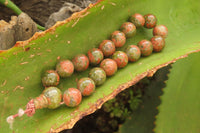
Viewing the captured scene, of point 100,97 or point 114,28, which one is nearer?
point 100,97

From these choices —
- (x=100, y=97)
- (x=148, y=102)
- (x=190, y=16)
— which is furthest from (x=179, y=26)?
(x=100, y=97)

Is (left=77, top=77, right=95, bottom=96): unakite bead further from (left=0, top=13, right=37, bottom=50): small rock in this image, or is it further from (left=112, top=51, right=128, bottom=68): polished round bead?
(left=0, top=13, right=37, bottom=50): small rock

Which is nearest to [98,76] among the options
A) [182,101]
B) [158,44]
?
[158,44]

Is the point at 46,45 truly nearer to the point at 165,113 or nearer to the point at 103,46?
the point at 103,46

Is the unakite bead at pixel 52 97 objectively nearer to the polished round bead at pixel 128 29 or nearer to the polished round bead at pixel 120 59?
the polished round bead at pixel 120 59

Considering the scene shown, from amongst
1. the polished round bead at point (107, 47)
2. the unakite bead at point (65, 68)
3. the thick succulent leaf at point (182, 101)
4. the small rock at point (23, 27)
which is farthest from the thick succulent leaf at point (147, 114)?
the small rock at point (23, 27)

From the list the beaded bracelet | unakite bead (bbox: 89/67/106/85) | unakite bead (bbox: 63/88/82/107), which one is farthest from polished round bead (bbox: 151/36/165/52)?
unakite bead (bbox: 63/88/82/107)
